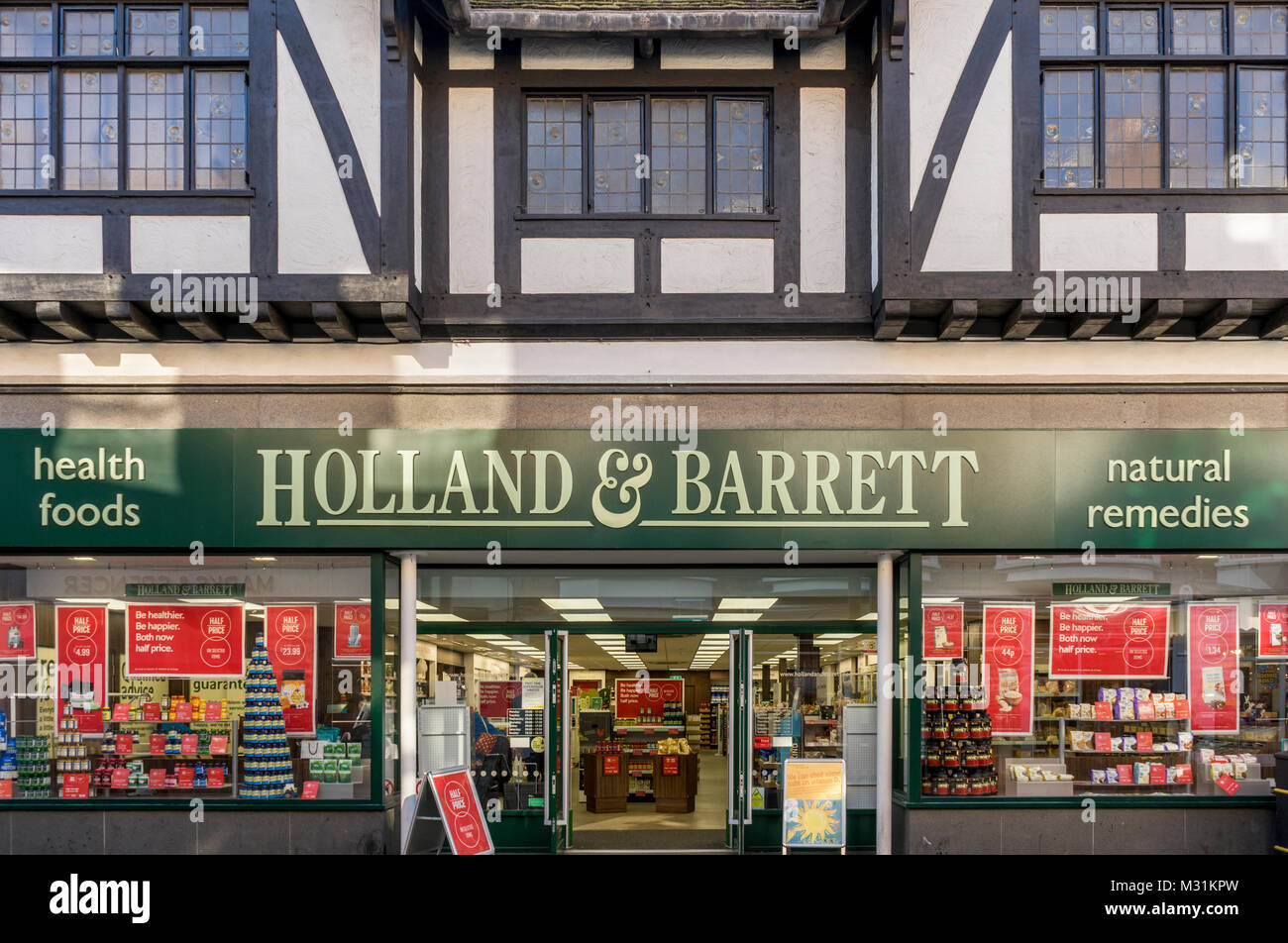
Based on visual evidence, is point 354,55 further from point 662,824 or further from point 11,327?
point 662,824

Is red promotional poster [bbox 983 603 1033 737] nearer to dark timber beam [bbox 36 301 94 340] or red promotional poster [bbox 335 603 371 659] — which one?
red promotional poster [bbox 335 603 371 659]

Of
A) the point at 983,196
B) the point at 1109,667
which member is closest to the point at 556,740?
the point at 1109,667

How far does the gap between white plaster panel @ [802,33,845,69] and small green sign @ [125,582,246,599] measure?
743cm

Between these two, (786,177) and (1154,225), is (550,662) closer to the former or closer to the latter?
(786,177)

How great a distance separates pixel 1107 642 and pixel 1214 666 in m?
1.04

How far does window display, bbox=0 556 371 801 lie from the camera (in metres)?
10.0

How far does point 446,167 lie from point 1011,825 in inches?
319

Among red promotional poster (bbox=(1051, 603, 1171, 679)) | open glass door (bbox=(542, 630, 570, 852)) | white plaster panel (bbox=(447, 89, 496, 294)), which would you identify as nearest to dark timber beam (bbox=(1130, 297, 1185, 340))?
red promotional poster (bbox=(1051, 603, 1171, 679))

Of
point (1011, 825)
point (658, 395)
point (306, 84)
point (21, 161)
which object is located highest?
point (306, 84)

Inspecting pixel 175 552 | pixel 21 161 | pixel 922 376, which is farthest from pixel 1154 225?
pixel 21 161

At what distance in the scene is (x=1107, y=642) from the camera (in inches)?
401

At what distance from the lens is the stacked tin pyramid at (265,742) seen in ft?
32.7

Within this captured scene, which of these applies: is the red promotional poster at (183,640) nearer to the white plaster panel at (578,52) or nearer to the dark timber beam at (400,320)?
the dark timber beam at (400,320)

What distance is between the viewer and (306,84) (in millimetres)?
9766
